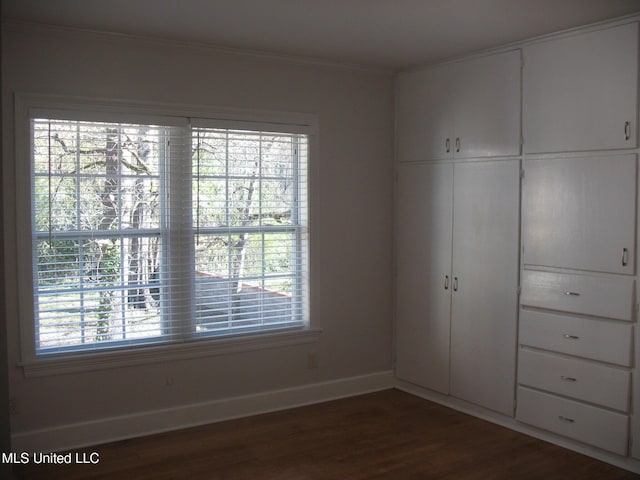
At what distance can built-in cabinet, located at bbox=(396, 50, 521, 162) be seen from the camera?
418 cm

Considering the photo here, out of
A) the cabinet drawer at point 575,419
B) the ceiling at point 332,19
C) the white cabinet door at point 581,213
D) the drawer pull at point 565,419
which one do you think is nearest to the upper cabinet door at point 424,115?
the ceiling at point 332,19

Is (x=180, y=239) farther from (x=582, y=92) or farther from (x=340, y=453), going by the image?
(x=582, y=92)

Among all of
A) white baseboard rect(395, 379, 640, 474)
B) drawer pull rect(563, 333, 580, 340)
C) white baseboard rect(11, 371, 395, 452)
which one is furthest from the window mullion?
drawer pull rect(563, 333, 580, 340)

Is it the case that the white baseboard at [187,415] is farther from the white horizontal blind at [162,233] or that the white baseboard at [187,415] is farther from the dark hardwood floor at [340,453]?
the white horizontal blind at [162,233]

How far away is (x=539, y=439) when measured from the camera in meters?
4.04

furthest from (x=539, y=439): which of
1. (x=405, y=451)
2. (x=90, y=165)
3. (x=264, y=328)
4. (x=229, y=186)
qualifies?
(x=90, y=165)

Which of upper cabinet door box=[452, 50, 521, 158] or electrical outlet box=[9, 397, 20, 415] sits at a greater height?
upper cabinet door box=[452, 50, 521, 158]

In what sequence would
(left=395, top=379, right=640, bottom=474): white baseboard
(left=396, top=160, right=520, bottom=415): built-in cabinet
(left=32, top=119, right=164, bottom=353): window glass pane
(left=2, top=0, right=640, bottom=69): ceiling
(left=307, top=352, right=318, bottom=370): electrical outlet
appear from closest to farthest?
1. (left=2, top=0, right=640, bottom=69): ceiling
2. (left=395, top=379, right=640, bottom=474): white baseboard
3. (left=32, top=119, right=164, bottom=353): window glass pane
4. (left=396, top=160, right=520, bottom=415): built-in cabinet
5. (left=307, top=352, right=318, bottom=370): electrical outlet

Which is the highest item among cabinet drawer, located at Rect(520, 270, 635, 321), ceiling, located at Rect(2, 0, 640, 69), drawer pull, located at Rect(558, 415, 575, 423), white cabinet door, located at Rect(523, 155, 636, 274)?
ceiling, located at Rect(2, 0, 640, 69)

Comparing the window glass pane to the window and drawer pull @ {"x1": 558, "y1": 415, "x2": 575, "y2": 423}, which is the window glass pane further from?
drawer pull @ {"x1": 558, "y1": 415, "x2": 575, "y2": 423}

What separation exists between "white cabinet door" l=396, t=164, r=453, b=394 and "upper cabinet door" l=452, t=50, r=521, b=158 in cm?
28

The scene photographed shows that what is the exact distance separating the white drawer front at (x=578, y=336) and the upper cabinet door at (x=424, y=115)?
135 centimetres

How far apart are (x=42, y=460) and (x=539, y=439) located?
3.02 meters

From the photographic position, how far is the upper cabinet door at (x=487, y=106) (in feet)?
13.6
